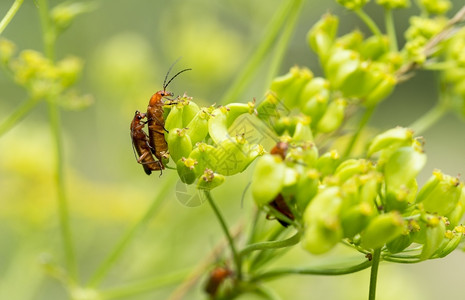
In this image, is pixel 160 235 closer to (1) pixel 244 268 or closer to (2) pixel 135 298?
(2) pixel 135 298

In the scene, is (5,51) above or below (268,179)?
above

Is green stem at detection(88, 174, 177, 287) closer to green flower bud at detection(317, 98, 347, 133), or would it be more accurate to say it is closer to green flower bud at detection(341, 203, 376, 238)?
green flower bud at detection(317, 98, 347, 133)

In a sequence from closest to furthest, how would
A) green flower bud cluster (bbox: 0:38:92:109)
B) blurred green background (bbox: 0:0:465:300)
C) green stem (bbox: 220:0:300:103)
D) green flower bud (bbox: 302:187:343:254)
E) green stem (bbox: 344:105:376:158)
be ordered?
green flower bud (bbox: 302:187:343:254), green stem (bbox: 344:105:376:158), green stem (bbox: 220:0:300:103), green flower bud cluster (bbox: 0:38:92:109), blurred green background (bbox: 0:0:465:300)

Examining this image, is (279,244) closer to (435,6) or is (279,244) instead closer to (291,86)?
(291,86)

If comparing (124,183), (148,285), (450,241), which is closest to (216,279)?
(148,285)

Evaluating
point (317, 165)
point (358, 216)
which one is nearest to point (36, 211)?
point (317, 165)

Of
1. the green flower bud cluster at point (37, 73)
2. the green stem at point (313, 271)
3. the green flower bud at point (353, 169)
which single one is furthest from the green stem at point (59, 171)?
the green flower bud at point (353, 169)

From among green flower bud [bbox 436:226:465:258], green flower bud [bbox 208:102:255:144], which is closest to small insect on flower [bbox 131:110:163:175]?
green flower bud [bbox 208:102:255:144]
